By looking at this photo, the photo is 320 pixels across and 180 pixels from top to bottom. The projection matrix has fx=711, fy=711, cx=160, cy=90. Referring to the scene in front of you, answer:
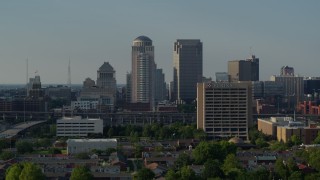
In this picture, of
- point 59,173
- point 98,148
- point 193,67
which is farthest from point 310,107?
point 59,173

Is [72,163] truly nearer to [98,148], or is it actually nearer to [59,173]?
→ [59,173]

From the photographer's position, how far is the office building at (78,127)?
6231cm

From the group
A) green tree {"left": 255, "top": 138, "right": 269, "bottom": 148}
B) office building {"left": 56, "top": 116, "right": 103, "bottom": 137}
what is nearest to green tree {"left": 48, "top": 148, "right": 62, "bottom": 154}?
green tree {"left": 255, "top": 138, "right": 269, "bottom": 148}

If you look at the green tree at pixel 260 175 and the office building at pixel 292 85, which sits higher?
the office building at pixel 292 85

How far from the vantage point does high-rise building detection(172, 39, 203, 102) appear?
4598 inches

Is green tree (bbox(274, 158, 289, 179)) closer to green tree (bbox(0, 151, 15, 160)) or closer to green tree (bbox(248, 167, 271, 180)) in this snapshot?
green tree (bbox(248, 167, 271, 180))

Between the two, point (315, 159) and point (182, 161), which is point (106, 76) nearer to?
point (182, 161)

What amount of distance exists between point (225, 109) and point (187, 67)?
5776 cm

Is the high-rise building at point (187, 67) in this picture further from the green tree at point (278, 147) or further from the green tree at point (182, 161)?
the green tree at point (182, 161)

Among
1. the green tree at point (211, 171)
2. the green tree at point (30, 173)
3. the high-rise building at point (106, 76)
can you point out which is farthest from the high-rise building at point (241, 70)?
the green tree at point (30, 173)

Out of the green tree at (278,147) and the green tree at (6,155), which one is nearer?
the green tree at (6,155)

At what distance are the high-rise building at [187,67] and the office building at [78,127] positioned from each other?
53.8 meters

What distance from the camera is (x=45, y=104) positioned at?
8906 cm

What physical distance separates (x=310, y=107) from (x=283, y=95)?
92.3ft
